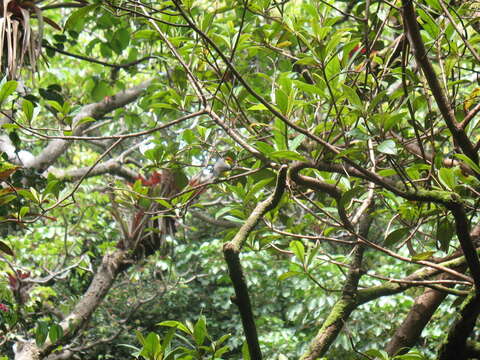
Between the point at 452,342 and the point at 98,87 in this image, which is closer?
the point at 452,342

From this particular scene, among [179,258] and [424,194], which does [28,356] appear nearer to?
[424,194]

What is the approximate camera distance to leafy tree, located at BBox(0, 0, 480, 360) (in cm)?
98

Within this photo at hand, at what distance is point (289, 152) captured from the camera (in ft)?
3.11

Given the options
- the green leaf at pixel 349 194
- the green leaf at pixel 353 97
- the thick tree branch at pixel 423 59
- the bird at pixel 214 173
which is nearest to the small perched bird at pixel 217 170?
the bird at pixel 214 173

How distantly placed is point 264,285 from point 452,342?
15.0ft

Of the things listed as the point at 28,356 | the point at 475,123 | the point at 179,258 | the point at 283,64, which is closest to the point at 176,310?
the point at 179,258

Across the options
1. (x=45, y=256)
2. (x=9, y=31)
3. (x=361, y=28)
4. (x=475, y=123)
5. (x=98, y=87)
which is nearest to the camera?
(x=475, y=123)

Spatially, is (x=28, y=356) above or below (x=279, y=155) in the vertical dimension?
above

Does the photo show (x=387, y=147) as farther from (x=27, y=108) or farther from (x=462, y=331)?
(x=27, y=108)

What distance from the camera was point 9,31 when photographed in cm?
176

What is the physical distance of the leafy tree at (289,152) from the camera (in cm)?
98

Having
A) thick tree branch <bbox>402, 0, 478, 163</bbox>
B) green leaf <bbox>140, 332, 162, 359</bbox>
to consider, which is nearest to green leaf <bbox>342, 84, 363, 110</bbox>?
thick tree branch <bbox>402, 0, 478, 163</bbox>

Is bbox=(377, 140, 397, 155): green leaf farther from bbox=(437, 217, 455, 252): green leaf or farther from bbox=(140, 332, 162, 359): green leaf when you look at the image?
bbox=(140, 332, 162, 359): green leaf

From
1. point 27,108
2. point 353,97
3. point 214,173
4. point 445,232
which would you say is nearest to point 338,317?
point 445,232
